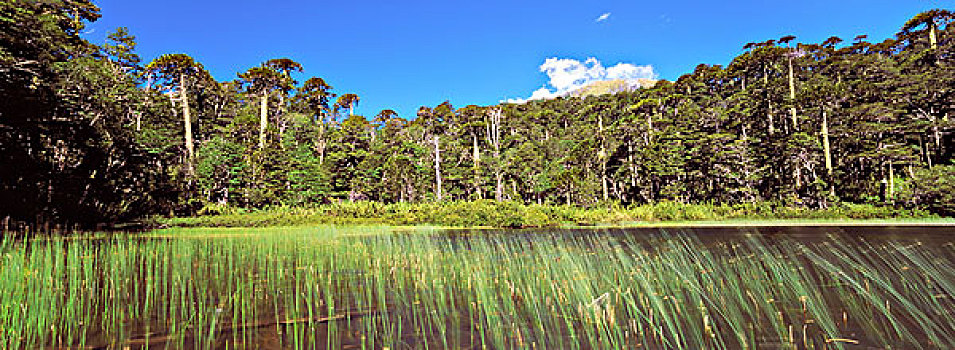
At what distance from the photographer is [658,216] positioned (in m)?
25.0

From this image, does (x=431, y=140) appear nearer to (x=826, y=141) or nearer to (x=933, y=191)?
(x=826, y=141)

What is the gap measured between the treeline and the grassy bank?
6.24ft

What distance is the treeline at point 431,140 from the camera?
55.5ft

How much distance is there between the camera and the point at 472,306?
4.80 meters

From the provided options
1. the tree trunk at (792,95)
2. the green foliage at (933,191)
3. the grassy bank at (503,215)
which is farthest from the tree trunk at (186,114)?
the green foliage at (933,191)

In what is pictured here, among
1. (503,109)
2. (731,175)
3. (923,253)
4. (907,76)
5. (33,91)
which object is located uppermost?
(503,109)

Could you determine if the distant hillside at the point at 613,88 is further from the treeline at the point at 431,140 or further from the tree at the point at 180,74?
the tree at the point at 180,74

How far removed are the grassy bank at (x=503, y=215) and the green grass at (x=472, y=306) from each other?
1456 cm

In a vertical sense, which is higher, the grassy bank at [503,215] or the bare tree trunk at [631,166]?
the bare tree trunk at [631,166]

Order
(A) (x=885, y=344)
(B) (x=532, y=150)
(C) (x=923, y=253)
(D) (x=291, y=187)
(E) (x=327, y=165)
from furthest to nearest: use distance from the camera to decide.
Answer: (B) (x=532, y=150), (E) (x=327, y=165), (D) (x=291, y=187), (C) (x=923, y=253), (A) (x=885, y=344)

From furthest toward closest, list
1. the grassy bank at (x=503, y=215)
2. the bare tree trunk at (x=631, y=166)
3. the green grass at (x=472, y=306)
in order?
1. the bare tree trunk at (x=631, y=166)
2. the grassy bank at (x=503, y=215)
3. the green grass at (x=472, y=306)

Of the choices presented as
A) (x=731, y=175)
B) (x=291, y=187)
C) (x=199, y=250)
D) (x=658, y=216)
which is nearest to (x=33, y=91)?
(x=199, y=250)

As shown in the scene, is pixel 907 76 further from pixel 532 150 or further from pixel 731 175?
pixel 532 150

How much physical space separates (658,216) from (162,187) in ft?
96.3
